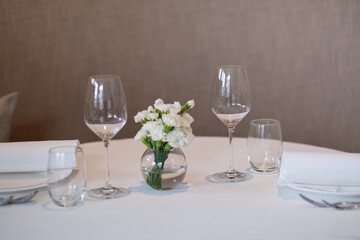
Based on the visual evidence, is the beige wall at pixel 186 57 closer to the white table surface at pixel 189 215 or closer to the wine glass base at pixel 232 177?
the wine glass base at pixel 232 177

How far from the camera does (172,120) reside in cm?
116

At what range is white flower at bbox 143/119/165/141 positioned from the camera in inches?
45.7

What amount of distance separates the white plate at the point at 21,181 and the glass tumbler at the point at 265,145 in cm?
52

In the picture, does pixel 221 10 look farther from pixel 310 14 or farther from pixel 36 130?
pixel 36 130

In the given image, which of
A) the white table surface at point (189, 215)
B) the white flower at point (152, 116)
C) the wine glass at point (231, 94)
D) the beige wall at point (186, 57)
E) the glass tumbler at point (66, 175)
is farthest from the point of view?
the beige wall at point (186, 57)

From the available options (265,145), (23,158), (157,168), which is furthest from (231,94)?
(23,158)

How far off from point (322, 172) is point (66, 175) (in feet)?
1.84

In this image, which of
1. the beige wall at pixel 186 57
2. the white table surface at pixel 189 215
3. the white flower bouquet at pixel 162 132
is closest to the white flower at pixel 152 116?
the white flower bouquet at pixel 162 132

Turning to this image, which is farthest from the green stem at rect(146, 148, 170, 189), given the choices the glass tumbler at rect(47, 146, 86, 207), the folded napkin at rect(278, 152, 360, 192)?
the folded napkin at rect(278, 152, 360, 192)

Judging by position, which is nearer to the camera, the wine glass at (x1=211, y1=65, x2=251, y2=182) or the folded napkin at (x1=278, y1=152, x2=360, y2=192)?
the folded napkin at (x1=278, y1=152, x2=360, y2=192)

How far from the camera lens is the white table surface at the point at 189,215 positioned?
98cm

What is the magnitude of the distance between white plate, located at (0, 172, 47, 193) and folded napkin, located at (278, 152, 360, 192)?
1.83 feet

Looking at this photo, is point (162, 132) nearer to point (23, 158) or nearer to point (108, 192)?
point (108, 192)

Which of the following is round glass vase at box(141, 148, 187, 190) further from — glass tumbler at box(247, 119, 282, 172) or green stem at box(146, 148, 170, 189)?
glass tumbler at box(247, 119, 282, 172)
